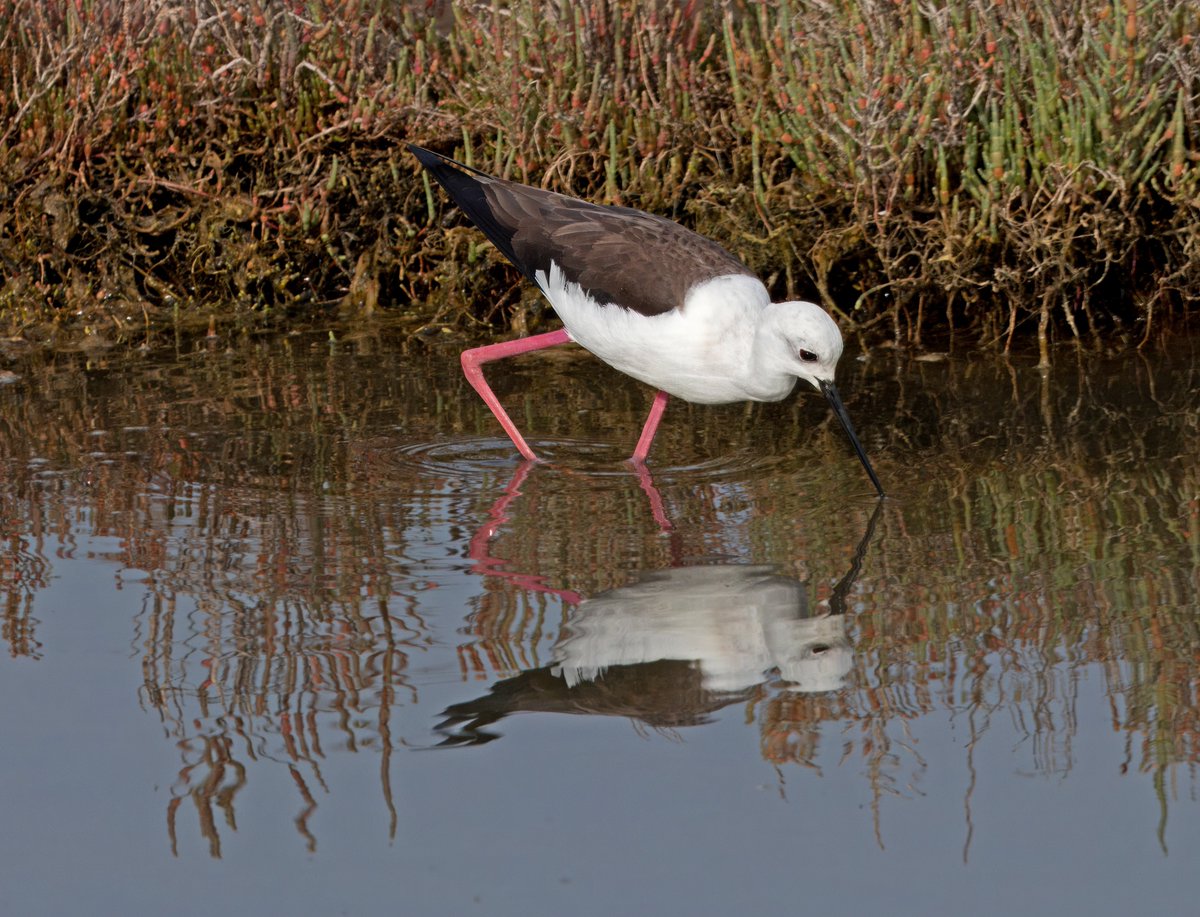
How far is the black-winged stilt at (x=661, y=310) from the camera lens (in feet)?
16.0

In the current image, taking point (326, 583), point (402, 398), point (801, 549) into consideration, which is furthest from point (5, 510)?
point (801, 549)

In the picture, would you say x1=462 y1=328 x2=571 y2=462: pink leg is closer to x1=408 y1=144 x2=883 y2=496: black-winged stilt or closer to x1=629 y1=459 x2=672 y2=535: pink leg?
x1=408 y1=144 x2=883 y2=496: black-winged stilt

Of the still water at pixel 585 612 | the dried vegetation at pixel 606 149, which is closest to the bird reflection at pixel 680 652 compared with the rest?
the still water at pixel 585 612

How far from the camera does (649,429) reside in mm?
5383

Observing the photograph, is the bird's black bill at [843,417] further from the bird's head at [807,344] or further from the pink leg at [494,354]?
the pink leg at [494,354]

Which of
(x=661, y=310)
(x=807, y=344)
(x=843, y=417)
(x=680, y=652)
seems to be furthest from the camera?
(x=661, y=310)

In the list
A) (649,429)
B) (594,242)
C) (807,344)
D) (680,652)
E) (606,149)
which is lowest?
(680,652)

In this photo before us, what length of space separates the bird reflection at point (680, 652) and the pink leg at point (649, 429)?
1024 mm

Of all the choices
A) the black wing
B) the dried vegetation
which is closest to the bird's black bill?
the black wing

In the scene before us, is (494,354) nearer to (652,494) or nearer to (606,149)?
(652,494)

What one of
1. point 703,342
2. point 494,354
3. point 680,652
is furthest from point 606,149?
point 680,652

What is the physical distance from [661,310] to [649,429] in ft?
1.60

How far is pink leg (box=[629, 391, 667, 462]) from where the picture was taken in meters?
5.30

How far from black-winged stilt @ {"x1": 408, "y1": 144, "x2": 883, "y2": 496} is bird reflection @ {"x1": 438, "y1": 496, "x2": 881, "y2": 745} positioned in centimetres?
80
